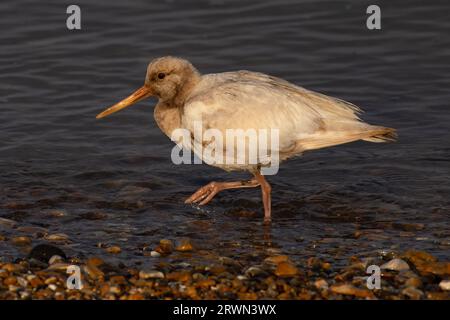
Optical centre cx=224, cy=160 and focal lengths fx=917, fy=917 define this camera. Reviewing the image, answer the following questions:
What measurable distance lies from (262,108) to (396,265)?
Result: 2.18 meters

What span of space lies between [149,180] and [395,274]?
380cm

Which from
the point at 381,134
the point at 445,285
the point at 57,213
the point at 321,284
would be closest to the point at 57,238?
the point at 57,213

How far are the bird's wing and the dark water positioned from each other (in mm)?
968

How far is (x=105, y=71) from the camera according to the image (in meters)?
13.2

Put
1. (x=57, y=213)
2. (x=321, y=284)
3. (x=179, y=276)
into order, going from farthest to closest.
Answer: (x=57, y=213)
(x=179, y=276)
(x=321, y=284)

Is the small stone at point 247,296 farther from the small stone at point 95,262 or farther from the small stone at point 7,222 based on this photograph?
the small stone at point 7,222

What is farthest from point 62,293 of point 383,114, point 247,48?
point 247,48

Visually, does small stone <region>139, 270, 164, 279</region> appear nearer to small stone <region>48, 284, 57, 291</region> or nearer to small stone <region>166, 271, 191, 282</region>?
small stone <region>166, 271, 191, 282</region>

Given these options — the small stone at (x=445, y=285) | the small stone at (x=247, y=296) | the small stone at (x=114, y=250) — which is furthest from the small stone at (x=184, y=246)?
the small stone at (x=445, y=285)

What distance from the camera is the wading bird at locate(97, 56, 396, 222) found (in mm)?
8586

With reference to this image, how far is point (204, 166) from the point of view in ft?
35.2

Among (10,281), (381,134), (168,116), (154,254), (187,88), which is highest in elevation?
(187,88)

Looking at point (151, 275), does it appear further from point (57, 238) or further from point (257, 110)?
point (257, 110)

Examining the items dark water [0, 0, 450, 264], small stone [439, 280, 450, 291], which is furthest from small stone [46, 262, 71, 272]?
small stone [439, 280, 450, 291]
